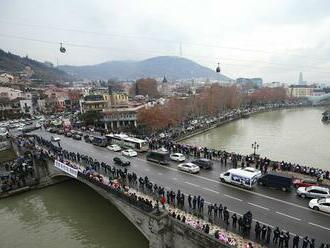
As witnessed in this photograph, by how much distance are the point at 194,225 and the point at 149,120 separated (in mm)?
43260

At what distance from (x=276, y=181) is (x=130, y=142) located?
837 inches

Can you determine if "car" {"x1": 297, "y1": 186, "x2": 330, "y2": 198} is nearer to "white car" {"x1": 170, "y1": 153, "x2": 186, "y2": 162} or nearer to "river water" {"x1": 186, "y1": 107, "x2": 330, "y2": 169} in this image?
"white car" {"x1": 170, "y1": 153, "x2": 186, "y2": 162}

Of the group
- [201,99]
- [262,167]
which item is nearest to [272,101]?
[201,99]

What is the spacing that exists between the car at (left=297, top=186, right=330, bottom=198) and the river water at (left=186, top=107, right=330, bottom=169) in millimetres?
19404

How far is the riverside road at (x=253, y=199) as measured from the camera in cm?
1769

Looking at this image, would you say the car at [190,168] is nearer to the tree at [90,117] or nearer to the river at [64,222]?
the river at [64,222]

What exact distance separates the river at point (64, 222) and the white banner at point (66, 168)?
12.6ft

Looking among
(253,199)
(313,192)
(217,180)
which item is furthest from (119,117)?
(313,192)

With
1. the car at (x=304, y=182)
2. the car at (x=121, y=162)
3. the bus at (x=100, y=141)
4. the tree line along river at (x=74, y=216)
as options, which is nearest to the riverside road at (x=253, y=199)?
the car at (x=121, y=162)

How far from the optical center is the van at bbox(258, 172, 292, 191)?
881 inches

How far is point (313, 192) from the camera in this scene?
20672mm

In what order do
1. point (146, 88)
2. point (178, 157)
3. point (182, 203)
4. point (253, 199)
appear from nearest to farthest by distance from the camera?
point (182, 203)
point (253, 199)
point (178, 157)
point (146, 88)

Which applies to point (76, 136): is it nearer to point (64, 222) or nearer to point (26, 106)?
point (64, 222)

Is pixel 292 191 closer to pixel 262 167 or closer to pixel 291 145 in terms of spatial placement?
pixel 262 167
